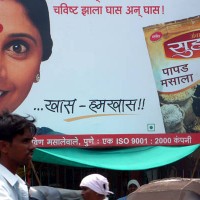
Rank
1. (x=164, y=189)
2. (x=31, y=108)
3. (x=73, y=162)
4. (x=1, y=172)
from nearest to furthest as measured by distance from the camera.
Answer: (x=1, y=172) → (x=164, y=189) → (x=73, y=162) → (x=31, y=108)

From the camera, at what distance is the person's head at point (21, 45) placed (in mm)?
8148

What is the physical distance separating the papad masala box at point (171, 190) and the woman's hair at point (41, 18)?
17.5 ft

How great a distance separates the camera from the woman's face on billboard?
320 inches

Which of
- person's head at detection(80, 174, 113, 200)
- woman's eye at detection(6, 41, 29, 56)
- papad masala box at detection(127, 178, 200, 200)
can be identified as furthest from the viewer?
woman's eye at detection(6, 41, 29, 56)

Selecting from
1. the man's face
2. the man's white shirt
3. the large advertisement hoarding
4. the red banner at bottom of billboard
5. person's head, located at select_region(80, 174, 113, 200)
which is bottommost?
the man's white shirt

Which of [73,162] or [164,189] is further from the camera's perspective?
[73,162]

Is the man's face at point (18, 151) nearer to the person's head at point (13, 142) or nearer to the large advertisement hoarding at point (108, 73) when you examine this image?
the person's head at point (13, 142)

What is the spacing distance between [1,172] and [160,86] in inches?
241

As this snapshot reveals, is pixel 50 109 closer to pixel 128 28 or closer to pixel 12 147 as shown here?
pixel 128 28

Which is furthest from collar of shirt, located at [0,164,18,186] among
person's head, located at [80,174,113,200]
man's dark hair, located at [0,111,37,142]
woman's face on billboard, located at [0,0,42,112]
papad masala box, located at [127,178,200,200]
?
woman's face on billboard, located at [0,0,42,112]

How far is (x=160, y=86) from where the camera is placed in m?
8.36

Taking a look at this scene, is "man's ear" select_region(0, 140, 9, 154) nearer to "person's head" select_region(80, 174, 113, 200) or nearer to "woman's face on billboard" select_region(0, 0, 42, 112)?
A: "person's head" select_region(80, 174, 113, 200)

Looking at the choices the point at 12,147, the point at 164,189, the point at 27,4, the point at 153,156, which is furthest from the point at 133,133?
the point at 12,147

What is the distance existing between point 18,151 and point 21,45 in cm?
603
